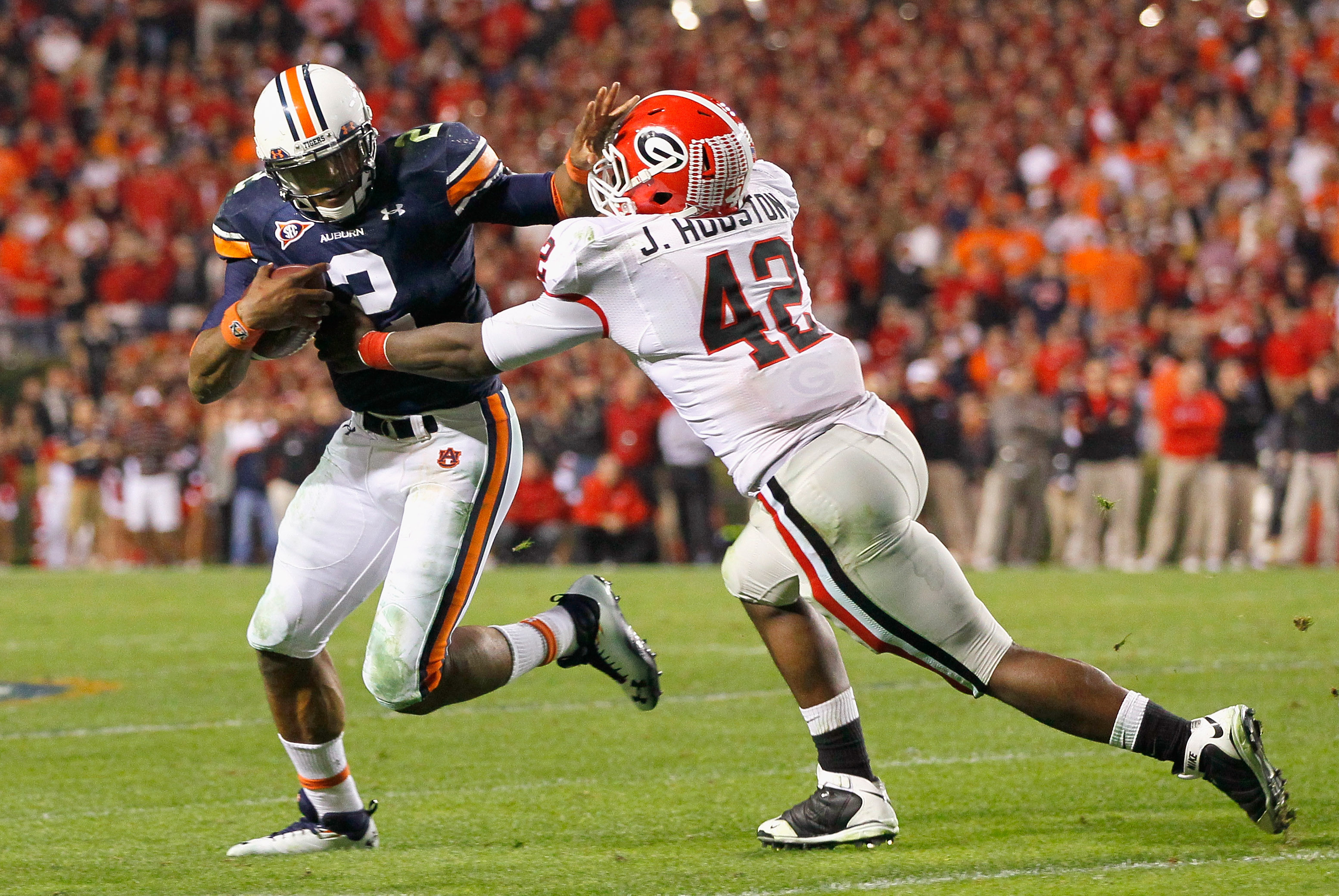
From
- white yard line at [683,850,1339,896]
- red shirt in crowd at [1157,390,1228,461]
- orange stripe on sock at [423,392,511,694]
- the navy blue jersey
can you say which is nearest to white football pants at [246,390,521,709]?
orange stripe on sock at [423,392,511,694]

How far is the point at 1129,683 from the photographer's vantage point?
6.45 metres

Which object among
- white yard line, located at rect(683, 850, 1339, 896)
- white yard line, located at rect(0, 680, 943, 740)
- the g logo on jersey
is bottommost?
white yard line, located at rect(0, 680, 943, 740)

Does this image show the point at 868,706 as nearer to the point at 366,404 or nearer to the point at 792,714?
the point at 792,714

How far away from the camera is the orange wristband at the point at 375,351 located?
3793 millimetres

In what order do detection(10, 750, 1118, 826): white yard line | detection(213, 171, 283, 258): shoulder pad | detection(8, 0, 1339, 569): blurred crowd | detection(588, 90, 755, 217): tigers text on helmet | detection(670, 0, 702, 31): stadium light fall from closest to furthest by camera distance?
detection(588, 90, 755, 217): tigers text on helmet < detection(213, 171, 283, 258): shoulder pad < detection(10, 750, 1118, 826): white yard line < detection(8, 0, 1339, 569): blurred crowd < detection(670, 0, 702, 31): stadium light

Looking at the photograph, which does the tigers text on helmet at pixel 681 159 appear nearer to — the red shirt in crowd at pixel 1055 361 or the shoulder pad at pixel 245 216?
the shoulder pad at pixel 245 216

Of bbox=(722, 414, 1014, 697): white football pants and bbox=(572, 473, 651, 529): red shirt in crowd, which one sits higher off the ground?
bbox=(722, 414, 1014, 697): white football pants

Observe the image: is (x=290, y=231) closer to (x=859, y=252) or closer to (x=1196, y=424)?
(x=1196, y=424)

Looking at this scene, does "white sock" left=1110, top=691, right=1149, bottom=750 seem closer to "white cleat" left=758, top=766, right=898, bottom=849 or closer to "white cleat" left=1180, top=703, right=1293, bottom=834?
"white cleat" left=1180, top=703, right=1293, bottom=834

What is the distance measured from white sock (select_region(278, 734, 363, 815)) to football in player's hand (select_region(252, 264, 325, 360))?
3.11ft

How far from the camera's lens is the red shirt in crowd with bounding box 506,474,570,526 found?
13.4 m

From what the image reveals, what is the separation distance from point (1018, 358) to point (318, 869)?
965 centimetres

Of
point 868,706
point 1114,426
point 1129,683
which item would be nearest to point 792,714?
point 868,706

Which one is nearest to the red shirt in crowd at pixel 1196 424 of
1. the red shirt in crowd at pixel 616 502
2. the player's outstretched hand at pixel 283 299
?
the red shirt in crowd at pixel 616 502
